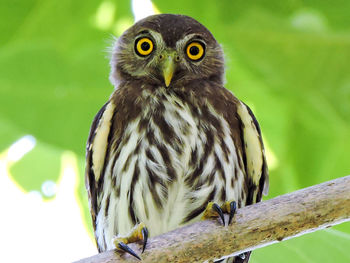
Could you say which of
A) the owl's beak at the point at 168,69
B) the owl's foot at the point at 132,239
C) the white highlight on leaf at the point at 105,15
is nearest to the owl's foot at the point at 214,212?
the owl's foot at the point at 132,239

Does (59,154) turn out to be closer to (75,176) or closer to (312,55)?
(75,176)

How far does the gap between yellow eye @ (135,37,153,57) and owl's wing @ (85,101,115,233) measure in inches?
18.8

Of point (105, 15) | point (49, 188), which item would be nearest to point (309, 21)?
point (105, 15)

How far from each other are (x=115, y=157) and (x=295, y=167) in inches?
35.5

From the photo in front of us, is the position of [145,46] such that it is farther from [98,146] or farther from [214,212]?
[214,212]

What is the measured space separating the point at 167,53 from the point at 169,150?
2.13 feet

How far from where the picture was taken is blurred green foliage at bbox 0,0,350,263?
254cm

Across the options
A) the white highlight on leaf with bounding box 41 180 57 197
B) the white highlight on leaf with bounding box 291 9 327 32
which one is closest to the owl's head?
the white highlight on leaf with bounding box 41 180 57 197

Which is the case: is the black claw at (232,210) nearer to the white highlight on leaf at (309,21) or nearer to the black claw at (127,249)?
the black claw at (127,249)

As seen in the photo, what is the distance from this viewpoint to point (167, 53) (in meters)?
3.45

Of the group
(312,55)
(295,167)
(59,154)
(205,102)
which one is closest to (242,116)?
(205,102)

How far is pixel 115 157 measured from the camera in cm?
317

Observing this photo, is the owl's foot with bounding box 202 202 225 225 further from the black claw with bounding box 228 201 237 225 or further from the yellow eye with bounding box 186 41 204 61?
the yellow eye with bounding box 186 41 204 61

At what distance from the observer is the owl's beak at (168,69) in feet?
10.8
